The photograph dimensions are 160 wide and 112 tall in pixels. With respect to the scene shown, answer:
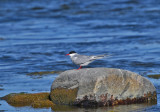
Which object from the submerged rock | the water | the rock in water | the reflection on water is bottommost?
the water

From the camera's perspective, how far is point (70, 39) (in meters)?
16.5

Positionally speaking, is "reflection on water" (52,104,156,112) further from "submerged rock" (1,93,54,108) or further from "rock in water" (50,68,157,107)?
"submerged rock" (1,93,54,108)

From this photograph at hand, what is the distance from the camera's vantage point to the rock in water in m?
7.63

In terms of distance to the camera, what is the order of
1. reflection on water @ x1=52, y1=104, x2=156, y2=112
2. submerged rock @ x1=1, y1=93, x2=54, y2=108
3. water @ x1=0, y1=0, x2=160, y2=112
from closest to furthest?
reflection on water @ x1=52, y1=104, x2=156, y2=112 < submerged rock @ x1=1, y1=93, x2=54, y2=108 < water @ x1=0, y1=0, x2=160, y2=112

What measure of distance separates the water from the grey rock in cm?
48

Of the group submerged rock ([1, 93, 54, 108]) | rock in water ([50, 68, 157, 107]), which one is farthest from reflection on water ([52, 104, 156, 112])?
submerged rock ([1, 93, 54, 108])

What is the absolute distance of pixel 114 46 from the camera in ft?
49.2

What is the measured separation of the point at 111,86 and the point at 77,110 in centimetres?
82

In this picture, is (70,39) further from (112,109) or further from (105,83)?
(112,109)

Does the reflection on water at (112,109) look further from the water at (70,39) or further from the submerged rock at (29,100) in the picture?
the submerged rock at (29,100)

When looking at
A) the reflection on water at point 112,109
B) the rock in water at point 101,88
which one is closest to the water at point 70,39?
the reflection on water at point 112,109

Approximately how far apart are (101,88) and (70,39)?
906 centimetres

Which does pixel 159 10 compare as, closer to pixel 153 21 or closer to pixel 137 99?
pixel 153 21

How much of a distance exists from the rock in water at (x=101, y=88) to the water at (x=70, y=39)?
0.44 meters
